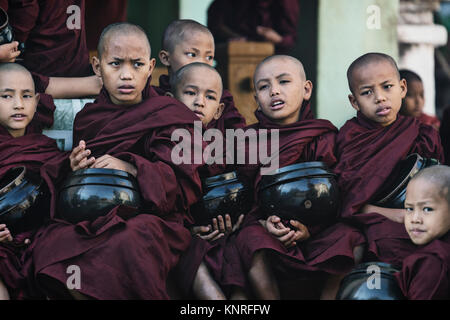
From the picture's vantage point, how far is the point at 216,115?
173 inches

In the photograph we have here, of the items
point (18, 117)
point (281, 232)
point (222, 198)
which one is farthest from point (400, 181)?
point (18, 117)

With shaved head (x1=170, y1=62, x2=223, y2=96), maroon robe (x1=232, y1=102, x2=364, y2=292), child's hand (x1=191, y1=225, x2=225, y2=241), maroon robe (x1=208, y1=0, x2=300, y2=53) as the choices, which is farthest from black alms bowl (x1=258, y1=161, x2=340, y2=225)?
maroon robe (x1=208, y1=0, x2=300, y2=53)

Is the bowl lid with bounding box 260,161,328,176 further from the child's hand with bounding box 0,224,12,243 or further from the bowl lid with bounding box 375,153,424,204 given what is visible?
the child's hand with bounding box 0,224,12,243

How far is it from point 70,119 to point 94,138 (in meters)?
0.58

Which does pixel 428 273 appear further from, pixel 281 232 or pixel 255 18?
pixel 255 18

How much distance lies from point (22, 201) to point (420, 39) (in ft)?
20.4

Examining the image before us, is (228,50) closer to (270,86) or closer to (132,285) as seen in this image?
(270,86)

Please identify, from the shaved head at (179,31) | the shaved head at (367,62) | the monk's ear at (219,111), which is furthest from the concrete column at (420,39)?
the monk's ear at (219,111)

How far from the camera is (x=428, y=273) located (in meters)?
3.32

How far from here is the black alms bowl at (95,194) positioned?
355cm

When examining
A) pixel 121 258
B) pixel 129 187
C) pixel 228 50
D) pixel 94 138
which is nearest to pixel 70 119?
pixel 94 138

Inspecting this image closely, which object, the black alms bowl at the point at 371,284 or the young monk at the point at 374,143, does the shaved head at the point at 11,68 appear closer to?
the young monk at the point at 374,143

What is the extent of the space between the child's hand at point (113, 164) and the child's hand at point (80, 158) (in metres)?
0.04

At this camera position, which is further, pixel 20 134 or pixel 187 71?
pixel 187 71
